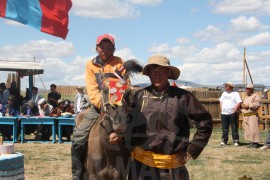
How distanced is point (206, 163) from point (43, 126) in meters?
7.02

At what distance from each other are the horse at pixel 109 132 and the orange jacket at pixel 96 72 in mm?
142

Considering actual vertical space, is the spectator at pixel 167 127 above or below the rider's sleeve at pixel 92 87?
below

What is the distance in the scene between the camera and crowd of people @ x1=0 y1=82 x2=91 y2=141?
612 inches

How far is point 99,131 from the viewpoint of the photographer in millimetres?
5254

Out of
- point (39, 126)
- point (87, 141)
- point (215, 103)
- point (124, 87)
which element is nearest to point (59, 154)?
point (39, 126)

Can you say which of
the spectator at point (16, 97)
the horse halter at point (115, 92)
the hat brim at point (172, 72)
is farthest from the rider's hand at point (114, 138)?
the spectator at point (16, 97)

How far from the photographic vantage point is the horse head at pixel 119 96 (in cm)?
454

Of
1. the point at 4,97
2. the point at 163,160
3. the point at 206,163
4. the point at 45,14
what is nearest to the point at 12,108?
the point at 4,97

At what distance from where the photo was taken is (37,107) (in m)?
16.0

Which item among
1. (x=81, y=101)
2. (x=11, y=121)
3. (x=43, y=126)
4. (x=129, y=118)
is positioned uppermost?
(x=81, y=101)

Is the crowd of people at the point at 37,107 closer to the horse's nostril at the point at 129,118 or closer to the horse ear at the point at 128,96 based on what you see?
the horse ear at the point at 128,96

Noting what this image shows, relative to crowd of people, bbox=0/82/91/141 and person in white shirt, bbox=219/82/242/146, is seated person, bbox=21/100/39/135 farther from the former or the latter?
person in white shirt, bbox=219/82/242/146

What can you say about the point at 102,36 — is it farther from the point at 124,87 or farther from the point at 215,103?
the point at 215,103

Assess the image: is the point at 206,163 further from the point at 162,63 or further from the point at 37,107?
the point at 37,107
